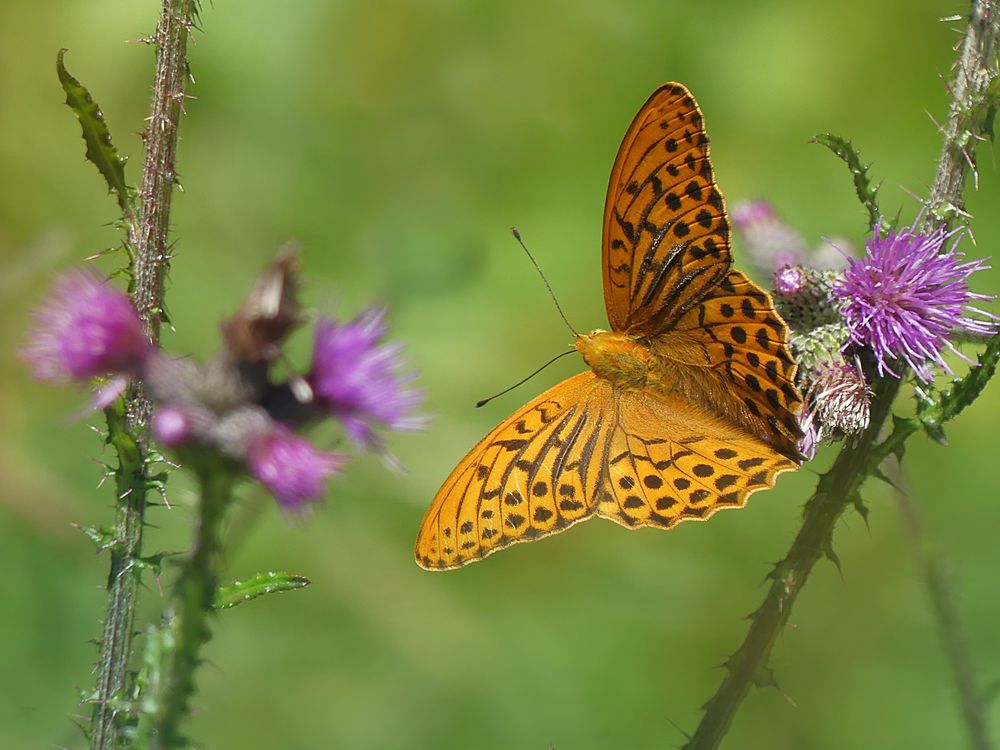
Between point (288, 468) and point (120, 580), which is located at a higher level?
point (120, 580)

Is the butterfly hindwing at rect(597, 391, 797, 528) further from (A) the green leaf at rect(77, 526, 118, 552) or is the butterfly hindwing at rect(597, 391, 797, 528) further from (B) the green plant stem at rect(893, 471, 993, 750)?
(A) the green leaf at rect(77, 526, 118, 552)

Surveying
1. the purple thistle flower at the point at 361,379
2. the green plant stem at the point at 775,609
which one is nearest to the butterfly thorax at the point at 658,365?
the green plant stem at the point at 775,609

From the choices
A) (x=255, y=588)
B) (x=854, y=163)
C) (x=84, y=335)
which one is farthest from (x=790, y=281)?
(x=84, y=335)

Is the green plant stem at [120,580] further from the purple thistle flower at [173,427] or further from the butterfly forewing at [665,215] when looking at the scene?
the butterfly forewing at [665,215]

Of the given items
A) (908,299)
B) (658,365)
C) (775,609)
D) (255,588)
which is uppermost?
(658,365)

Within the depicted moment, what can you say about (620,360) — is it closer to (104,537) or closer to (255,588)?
(255,588)

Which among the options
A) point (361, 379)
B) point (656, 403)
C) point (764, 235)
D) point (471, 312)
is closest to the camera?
point (361, 379)
